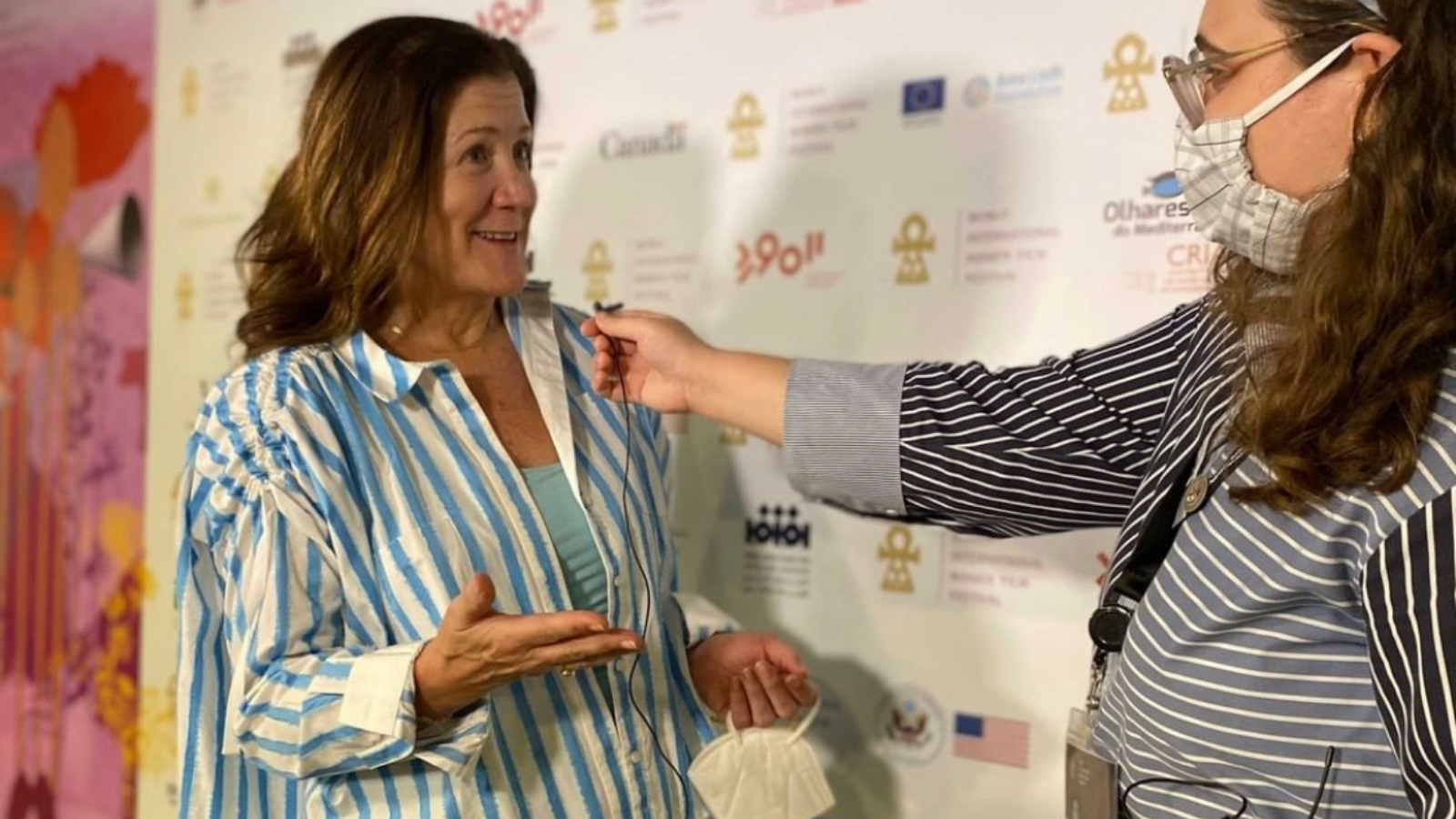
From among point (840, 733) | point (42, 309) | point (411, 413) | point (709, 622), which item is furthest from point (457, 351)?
point (42, 309)

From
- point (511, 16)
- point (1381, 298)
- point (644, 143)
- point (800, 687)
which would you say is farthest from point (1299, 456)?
point (511, 16)

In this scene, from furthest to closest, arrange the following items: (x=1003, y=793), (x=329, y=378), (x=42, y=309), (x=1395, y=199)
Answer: (x=42, y=309) < (x=1003, y=793) < (x=329, y=378) < (x=1395, y=199)

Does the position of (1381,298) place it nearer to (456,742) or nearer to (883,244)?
(456,742)

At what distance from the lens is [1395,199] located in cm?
96

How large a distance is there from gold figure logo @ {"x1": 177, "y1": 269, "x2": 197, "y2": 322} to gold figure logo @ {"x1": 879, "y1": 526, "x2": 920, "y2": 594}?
5.57 feet

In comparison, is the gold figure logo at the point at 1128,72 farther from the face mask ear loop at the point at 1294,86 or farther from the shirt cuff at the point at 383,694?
the shirt cuff at the point at 383,694

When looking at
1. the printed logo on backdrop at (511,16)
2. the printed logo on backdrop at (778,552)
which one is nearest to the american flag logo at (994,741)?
the printed logo on backdrop at (778,552)

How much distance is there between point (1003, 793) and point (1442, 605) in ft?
3.98

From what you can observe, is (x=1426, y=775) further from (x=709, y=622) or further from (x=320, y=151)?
(x=320, y=151)

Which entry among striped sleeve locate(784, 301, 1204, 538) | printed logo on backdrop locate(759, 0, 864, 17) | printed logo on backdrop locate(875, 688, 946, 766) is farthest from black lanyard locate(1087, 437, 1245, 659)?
printed logo on backdrop locate(759, 0, 864, 17)

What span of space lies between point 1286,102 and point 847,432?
1.71ft

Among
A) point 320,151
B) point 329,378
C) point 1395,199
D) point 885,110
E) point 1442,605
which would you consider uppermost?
point 885,110

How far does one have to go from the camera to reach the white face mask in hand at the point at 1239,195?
3.57 ft

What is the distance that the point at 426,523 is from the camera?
153 cm
